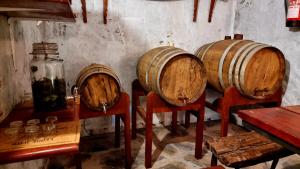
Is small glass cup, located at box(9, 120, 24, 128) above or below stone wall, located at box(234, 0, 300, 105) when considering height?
below

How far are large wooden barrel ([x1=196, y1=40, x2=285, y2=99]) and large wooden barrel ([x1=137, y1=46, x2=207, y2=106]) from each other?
0.98 feet

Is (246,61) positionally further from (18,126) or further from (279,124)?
(18,126)

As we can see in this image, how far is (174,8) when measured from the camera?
280cm

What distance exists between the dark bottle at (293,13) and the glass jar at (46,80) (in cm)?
224

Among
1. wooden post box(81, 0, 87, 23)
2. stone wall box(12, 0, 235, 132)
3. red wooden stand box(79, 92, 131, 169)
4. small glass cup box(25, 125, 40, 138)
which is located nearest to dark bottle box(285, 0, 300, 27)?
stone wall box(12, 0, 235, 132)

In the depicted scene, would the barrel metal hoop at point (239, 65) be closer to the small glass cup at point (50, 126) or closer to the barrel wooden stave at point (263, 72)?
the barrel wooden stave at point (263, 72)

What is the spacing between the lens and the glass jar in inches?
46.0

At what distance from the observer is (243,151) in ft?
4.78

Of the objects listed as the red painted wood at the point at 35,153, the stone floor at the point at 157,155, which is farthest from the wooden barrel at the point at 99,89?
the red painted wood at the point at 35,153

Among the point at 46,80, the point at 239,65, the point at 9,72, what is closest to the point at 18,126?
the point at 46,80

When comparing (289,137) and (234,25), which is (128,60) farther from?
(289,137)

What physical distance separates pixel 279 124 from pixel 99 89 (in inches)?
52.0

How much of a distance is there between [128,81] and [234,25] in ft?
5.86

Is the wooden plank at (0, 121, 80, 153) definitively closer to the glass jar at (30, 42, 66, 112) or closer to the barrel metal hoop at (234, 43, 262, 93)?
the glass jar at (30, 42, 66, 112)
